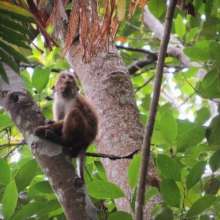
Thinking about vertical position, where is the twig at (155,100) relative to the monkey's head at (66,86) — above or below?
above

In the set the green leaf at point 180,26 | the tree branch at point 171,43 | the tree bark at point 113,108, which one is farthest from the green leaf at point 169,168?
the green leaf at point 180,26

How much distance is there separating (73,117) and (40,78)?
1.35ft

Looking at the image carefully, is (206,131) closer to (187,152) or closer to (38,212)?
(187,152)

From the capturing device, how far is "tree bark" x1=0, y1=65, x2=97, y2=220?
1.84 meters

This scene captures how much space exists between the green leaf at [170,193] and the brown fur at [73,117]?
66cm

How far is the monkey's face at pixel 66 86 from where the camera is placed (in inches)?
155

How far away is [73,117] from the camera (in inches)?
134

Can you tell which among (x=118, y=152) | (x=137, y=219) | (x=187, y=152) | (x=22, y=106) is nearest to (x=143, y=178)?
(x=137, y=219)

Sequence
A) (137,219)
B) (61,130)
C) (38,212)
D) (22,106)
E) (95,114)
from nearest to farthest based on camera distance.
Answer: (137,219) → (22,106) → (38,212) → (61,130) → (95,114)

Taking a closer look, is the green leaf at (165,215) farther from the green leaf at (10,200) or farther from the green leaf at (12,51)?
the green leaf at (12,51)

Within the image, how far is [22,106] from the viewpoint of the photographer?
2.09 meters

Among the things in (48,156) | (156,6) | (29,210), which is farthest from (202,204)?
(156,6)

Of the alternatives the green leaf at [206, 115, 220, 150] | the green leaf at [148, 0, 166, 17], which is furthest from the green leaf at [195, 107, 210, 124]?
the green leaf at [148, 0, 166, 17]

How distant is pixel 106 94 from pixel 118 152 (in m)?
0.41
